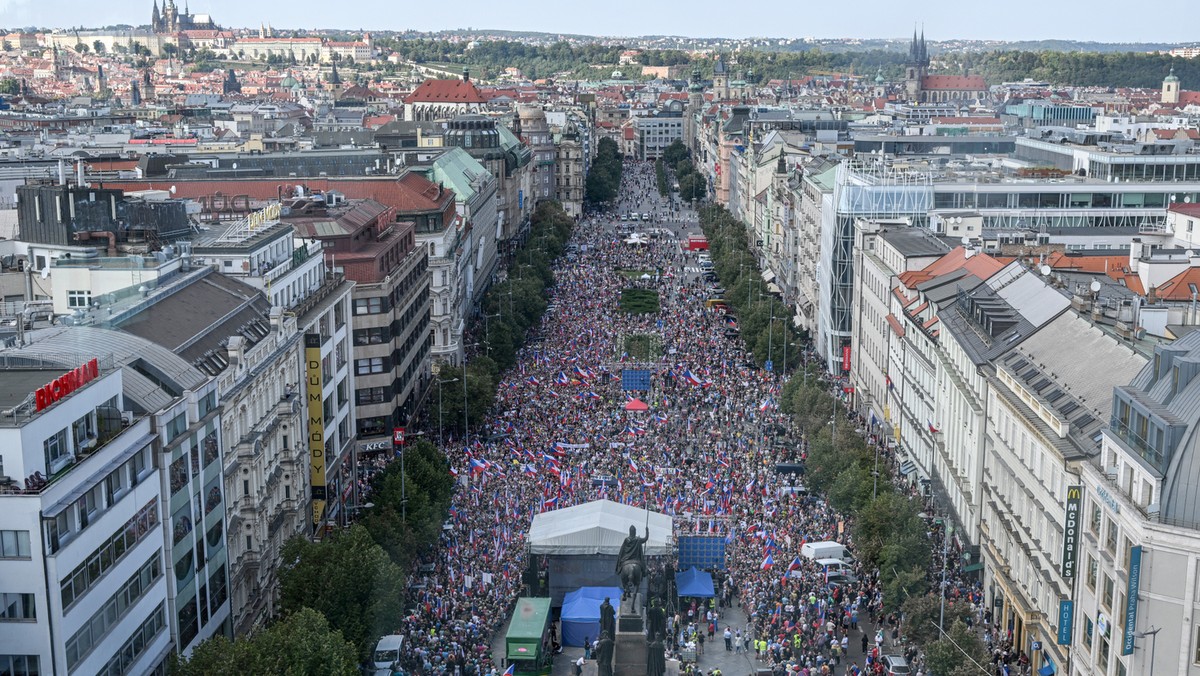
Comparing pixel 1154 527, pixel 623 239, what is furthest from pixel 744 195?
pixel 1154 527

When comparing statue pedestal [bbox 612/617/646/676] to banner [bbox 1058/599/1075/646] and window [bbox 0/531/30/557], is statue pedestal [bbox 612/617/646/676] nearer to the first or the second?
banner [bbox 1058/599/1075/646]

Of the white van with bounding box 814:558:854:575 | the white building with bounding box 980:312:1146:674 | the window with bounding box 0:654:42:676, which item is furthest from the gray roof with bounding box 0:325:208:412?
the white building with bounding box 980:312:1146:674

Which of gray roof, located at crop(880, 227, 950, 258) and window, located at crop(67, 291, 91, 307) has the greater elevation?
window, located at crop(67, 291, 91, 307)

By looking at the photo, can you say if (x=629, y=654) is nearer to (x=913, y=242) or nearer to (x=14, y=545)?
(x=14, y=545)

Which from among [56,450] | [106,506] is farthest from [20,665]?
[56,450]

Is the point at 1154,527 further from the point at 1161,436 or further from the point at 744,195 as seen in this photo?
the point at 744,195

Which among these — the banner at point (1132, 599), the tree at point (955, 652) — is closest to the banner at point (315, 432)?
the tree at point (955, 652)
